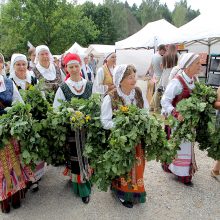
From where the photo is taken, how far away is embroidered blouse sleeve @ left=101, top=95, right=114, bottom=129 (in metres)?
3.37

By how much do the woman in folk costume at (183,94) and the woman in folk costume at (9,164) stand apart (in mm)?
1849

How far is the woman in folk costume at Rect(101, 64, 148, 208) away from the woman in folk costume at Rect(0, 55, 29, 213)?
105cm

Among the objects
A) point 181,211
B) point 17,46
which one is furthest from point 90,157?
point 17,46

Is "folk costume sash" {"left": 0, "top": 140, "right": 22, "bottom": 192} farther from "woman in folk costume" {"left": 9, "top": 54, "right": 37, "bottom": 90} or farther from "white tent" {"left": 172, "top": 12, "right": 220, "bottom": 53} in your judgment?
"white tent" {"left": 172, "top": 12, "right": 220, "bottom": 53}

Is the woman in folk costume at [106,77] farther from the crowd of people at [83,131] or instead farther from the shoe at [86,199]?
the shoe at [86,199]

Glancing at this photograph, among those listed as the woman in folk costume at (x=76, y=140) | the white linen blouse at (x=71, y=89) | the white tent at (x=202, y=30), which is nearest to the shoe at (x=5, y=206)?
the woman in folk costume at (x=76, y=140)

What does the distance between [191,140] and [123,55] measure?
69.3 ft

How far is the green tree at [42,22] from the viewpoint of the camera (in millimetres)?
26344

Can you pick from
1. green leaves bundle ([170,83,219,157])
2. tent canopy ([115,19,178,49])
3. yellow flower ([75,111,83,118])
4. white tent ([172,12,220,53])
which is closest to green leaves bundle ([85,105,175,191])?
yellow flower ([75,111,83,118])

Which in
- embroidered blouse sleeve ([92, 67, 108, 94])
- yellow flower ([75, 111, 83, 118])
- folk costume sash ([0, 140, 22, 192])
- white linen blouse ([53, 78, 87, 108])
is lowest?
folk costume sash ([0, 140, 22, 192])

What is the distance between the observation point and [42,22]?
86.1ft

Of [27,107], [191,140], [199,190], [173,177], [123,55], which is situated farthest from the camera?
[123,55]

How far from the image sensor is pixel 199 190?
4.05m

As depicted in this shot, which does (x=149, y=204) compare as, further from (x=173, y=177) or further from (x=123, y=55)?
(x=123, y=55)
